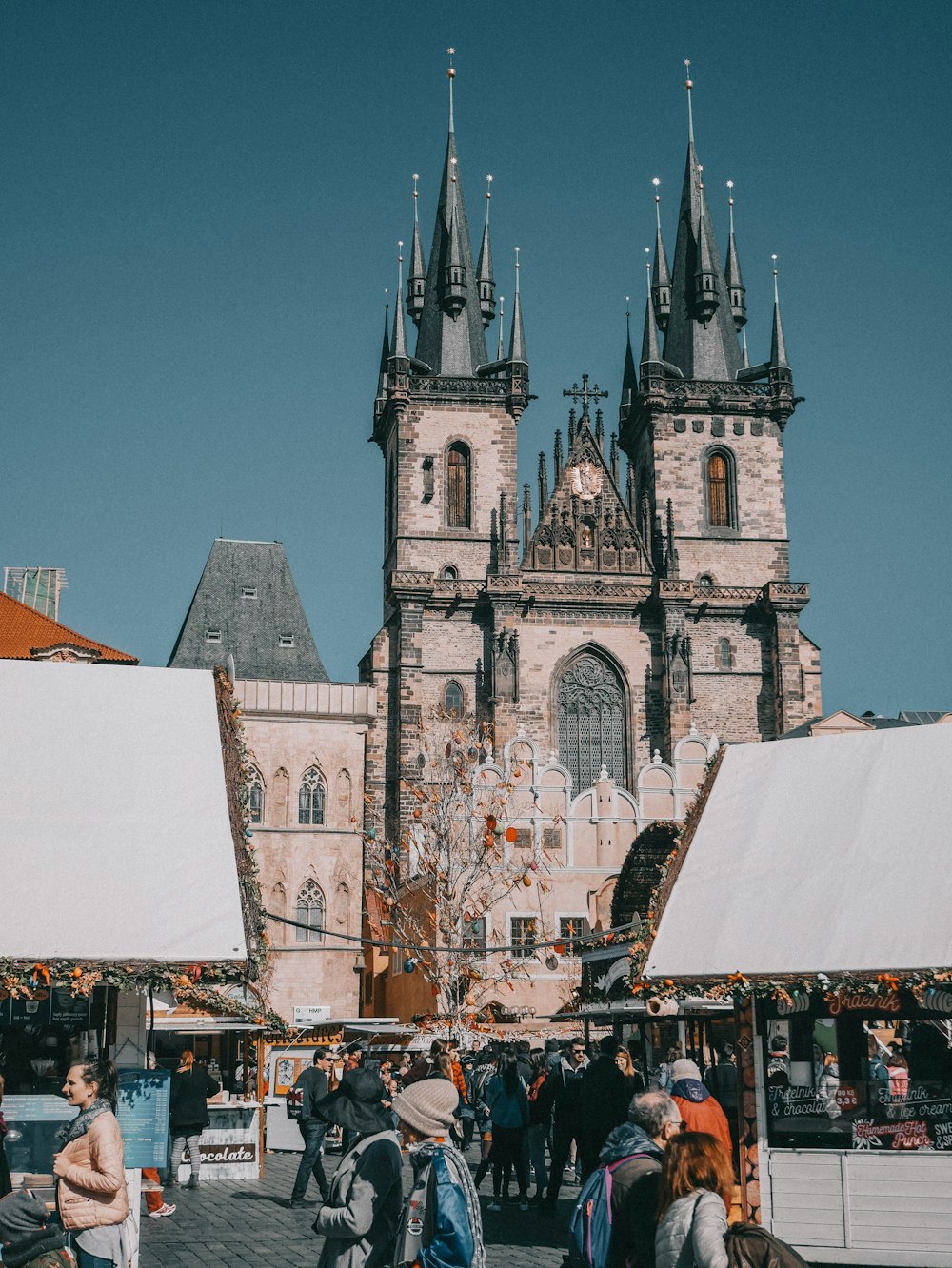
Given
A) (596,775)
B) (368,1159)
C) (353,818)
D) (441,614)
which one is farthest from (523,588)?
(368,1159)

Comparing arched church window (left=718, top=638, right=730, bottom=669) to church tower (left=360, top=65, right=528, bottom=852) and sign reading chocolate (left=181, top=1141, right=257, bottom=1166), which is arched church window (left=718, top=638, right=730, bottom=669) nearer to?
church tower (left=360, top=65, right=528, bottom=852)

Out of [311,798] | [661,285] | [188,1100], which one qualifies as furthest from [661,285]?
[188,1100]

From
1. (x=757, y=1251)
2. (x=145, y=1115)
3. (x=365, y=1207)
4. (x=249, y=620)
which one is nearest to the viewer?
(x=757, y=1251)

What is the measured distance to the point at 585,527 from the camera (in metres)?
46.2

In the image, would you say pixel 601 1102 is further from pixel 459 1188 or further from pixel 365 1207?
pixel 459 1188

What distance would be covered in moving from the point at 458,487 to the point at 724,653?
9.55 m

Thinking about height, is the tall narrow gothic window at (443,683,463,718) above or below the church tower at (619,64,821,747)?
below

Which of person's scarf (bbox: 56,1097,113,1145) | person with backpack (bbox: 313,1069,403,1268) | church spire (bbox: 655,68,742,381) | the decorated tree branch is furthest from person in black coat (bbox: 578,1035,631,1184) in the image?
church spire (bbox: 655,68,742,381)

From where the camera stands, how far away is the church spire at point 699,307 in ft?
160

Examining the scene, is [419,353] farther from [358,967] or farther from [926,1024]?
[926,1024]

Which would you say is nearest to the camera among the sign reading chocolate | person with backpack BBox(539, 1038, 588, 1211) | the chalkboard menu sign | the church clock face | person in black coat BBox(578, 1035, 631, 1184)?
the chalkboard menu sign

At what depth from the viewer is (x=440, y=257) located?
162 ft

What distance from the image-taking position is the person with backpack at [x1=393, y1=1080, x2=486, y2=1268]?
4.77 m

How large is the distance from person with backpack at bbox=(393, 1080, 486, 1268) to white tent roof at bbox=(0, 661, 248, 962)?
124 inches
